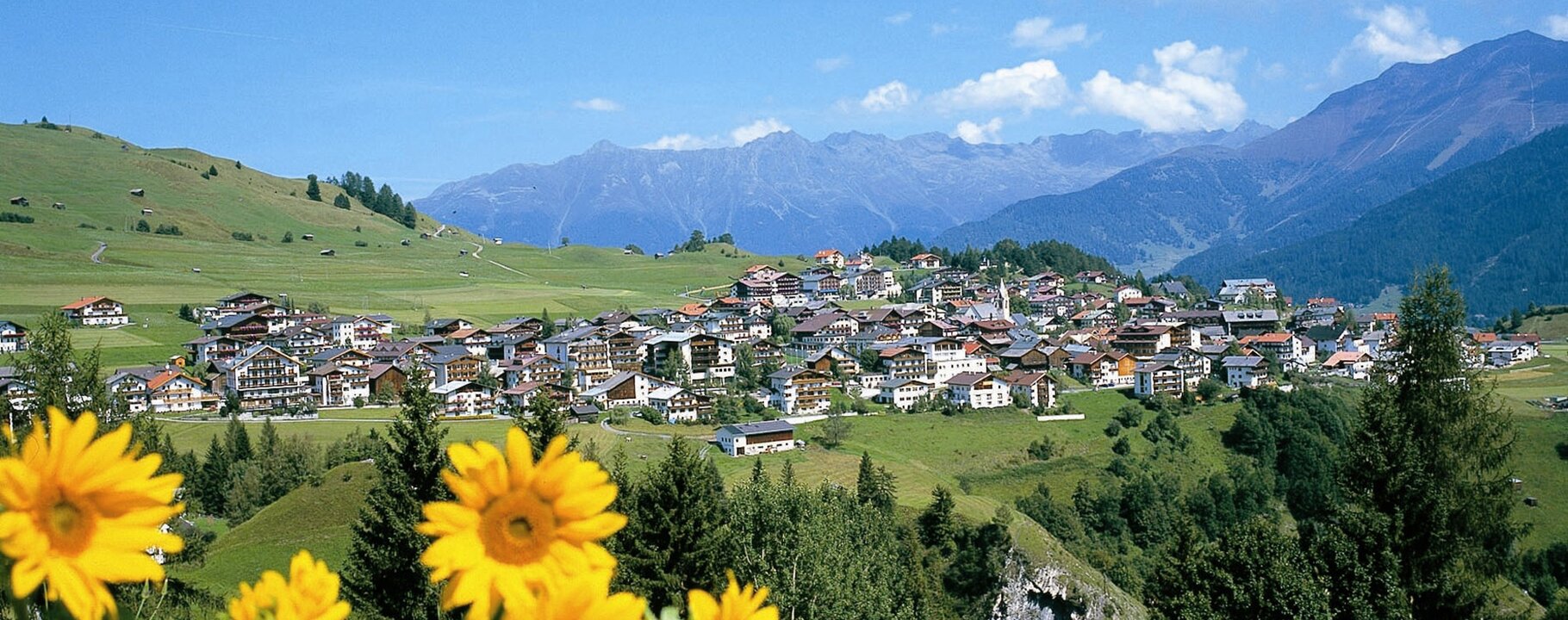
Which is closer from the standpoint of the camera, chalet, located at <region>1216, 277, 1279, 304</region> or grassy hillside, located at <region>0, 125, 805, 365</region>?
grassy hillside, located at <region>0, 125, 805, 365</region>

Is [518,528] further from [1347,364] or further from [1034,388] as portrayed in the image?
[1347,364]

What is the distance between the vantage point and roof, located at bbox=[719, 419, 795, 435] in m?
45.9

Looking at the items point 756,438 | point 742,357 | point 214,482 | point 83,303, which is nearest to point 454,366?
point 742,357

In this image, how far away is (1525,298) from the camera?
17450cm

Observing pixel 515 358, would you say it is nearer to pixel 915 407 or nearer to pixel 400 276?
pixel 915 407

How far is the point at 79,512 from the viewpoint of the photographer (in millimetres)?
1681

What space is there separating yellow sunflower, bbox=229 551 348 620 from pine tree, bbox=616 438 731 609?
56.8ft

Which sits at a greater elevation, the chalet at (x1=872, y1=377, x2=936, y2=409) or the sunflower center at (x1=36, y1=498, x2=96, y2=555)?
the sunflower center at (x1=36, y1=498, x2=96, y2=555)

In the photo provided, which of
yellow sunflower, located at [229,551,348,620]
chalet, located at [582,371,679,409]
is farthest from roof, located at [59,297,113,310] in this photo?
yellow sunflower, located at [229,551,348,620]

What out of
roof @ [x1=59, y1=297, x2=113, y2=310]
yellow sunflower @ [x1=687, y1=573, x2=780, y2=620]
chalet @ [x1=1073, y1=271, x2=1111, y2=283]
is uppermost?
roof @ [x1=59, y1=297, x2=113, y2=310]

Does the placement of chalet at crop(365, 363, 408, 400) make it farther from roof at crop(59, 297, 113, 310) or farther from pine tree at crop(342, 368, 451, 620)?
pine tree at crop(342, 368, 451, 620)

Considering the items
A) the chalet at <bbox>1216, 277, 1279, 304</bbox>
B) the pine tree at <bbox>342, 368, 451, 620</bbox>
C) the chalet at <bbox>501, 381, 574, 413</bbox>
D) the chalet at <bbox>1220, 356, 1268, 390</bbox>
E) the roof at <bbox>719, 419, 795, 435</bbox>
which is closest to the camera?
the pine tree at <bbox>342, 368, 451, 620</bbox>

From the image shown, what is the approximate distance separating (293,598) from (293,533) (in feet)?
100

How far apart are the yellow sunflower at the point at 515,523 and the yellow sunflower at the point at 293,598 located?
0.86ft
